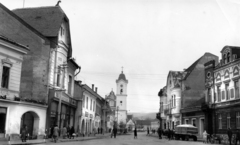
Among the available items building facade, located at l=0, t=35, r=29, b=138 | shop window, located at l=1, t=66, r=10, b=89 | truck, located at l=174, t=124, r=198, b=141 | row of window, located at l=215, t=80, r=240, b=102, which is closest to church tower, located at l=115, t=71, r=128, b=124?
truck, located at l=174, t=124, r=198, b=141

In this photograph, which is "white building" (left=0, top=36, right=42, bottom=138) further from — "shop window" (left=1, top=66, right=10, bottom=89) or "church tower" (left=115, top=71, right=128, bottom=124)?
"church tower" (left=115, top=71, right=128, bottom=124)

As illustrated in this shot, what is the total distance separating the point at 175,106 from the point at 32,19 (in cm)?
3303

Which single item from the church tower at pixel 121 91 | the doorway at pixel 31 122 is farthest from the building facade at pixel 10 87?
the church tower at pixel 121 91

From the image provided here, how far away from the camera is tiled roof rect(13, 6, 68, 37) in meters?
35.1

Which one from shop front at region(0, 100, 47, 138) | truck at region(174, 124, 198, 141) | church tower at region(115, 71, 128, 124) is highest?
church tower at region(115, 71, 128, 124)

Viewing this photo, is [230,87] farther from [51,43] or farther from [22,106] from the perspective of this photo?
[22,106]

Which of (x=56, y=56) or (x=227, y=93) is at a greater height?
(x=56, y=56)

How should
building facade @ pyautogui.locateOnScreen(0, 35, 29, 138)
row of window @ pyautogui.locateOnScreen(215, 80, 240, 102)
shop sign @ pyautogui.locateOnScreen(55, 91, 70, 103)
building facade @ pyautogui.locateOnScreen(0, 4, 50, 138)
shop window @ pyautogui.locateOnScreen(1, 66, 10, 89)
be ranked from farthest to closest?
row of window @ pyautogui.locateOnScreen(215, 80, 240, 102), shop sign @ pyautogui.locateOnScreen(55, 91, 70, 103), building facade @ pyautogui.locateOnScreen(0, 4, 50, 138), shop window @ pyautogui.locateOnScreen(1, 66, 10, 89), building facade @ pyautogui.locateOnScreen(0, 35, 29, 138)

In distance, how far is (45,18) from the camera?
3647 centimetres

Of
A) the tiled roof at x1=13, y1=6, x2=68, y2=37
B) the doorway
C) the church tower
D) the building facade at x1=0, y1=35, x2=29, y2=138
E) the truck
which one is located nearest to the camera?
the building facade at x1=0, y1=35, x2=29, y2=138

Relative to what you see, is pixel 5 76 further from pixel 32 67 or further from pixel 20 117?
pixel 32 67

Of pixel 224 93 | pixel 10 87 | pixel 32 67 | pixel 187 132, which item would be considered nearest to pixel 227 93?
pixel 224 93

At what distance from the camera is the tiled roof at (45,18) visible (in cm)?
3509

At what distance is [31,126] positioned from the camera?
31.0 metres
